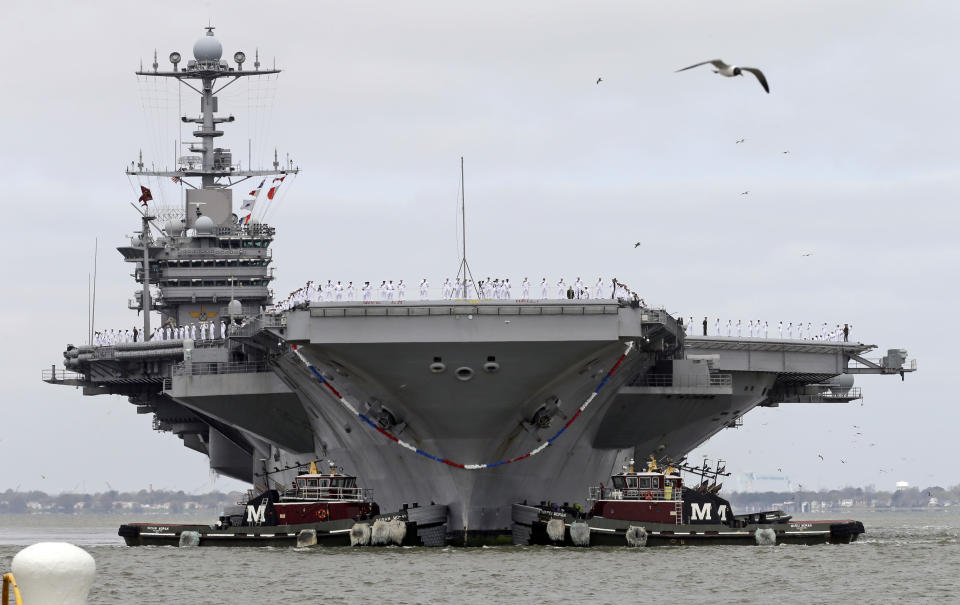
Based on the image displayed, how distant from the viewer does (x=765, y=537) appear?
34938 millimetres

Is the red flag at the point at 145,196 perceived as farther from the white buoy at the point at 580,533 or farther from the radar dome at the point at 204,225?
the white buoy at the point at 580,533

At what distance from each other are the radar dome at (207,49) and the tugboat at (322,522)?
2368 cm

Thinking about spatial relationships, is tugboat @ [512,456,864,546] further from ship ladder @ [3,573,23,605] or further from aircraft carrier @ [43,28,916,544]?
ship ladder @ [3,573,23,605]

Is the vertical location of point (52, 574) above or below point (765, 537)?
above

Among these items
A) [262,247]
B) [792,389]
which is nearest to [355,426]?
[792,389]

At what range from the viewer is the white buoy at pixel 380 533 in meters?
33.1

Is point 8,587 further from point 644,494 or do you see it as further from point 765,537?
point 765,537

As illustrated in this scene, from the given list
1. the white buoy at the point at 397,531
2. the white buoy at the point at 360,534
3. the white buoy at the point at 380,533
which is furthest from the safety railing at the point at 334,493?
the white buoy at the point at 397,531

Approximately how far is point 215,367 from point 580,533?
13.9m

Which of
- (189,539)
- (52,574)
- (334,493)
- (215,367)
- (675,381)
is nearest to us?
(52,574)

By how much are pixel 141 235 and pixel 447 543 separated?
87.7ft

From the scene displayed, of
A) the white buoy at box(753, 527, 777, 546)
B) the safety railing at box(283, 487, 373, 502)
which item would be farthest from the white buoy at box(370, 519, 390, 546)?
the white buoy at box(753, 527, 777, 546)

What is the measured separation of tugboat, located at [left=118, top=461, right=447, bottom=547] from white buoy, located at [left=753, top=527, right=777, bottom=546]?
709cm

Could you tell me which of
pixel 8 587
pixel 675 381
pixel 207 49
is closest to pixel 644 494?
pixel 675 381
